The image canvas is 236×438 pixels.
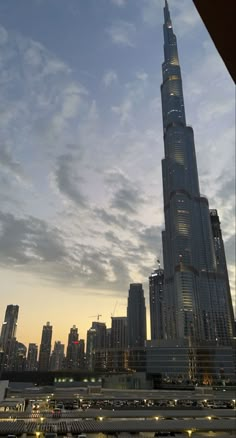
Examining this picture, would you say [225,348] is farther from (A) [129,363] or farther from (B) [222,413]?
(B) [222,413]

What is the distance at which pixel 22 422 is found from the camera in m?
31.7

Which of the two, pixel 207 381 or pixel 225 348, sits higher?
pixel 225 348

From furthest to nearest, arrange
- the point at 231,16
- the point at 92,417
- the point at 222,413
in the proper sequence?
the point at 222,413 → the point at 92,417 → the point at 231,16

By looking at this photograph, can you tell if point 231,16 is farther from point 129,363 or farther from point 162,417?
point 129,363

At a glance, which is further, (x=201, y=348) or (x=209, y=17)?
(x=201, y=348)

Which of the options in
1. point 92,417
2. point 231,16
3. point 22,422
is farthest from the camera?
point 92,417

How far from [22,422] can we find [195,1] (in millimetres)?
37663

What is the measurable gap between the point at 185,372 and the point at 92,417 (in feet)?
493

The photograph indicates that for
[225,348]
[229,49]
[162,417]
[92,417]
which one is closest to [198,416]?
[162,417]

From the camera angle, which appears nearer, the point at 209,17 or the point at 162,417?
the point at 209,17

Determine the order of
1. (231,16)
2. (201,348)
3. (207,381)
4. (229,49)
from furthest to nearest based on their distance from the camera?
(201,348) < (207,381) < (229,49) < (231,16)

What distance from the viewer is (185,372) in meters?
168

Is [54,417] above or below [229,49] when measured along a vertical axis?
below

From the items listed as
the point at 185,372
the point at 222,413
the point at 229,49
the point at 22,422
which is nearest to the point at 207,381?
the point at 185,372
